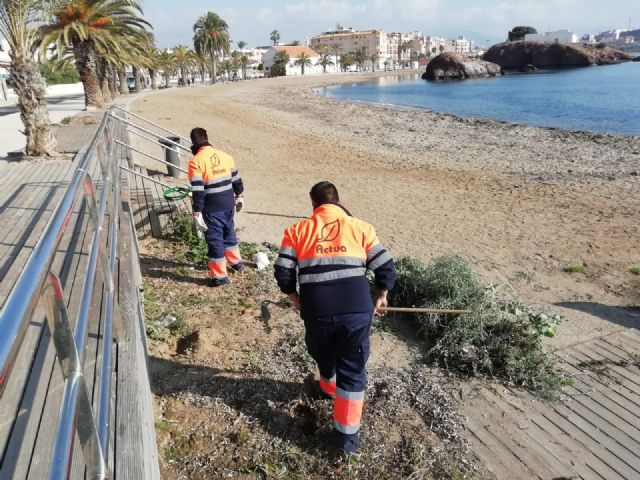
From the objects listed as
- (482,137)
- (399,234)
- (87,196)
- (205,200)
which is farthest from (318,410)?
(482,137)

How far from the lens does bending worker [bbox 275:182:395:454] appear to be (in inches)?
117

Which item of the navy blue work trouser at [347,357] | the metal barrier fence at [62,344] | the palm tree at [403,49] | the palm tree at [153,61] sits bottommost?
the navy blue work trouser at [347,357]

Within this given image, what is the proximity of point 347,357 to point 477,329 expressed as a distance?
1.85m

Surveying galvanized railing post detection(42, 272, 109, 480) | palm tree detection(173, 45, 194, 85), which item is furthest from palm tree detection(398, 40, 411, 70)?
galvanized railing post detection(42, 272, 109, 480)

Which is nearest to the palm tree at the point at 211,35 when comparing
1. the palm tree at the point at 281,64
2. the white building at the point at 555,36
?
the palm tree at the point at 281,64

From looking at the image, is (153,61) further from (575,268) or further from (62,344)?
(62,344)

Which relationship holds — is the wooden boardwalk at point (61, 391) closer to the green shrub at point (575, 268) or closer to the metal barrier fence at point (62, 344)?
the metal barrier fence at point (62, 344)

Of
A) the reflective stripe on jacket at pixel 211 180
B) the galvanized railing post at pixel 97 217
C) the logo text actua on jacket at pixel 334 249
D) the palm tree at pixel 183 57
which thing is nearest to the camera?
the galvanized railing post at pixel 97 217

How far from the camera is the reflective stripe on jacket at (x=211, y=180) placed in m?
5.07

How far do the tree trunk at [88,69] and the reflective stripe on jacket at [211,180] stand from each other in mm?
20474

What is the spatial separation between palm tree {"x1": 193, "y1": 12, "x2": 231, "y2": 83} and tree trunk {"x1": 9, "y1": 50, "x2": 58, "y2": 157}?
64.6 metres

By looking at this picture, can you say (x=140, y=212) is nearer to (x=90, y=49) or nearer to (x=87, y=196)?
(x=87, y=196)

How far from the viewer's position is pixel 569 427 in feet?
11.8

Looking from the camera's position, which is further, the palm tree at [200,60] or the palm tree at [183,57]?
the palm tree at [200,60]
